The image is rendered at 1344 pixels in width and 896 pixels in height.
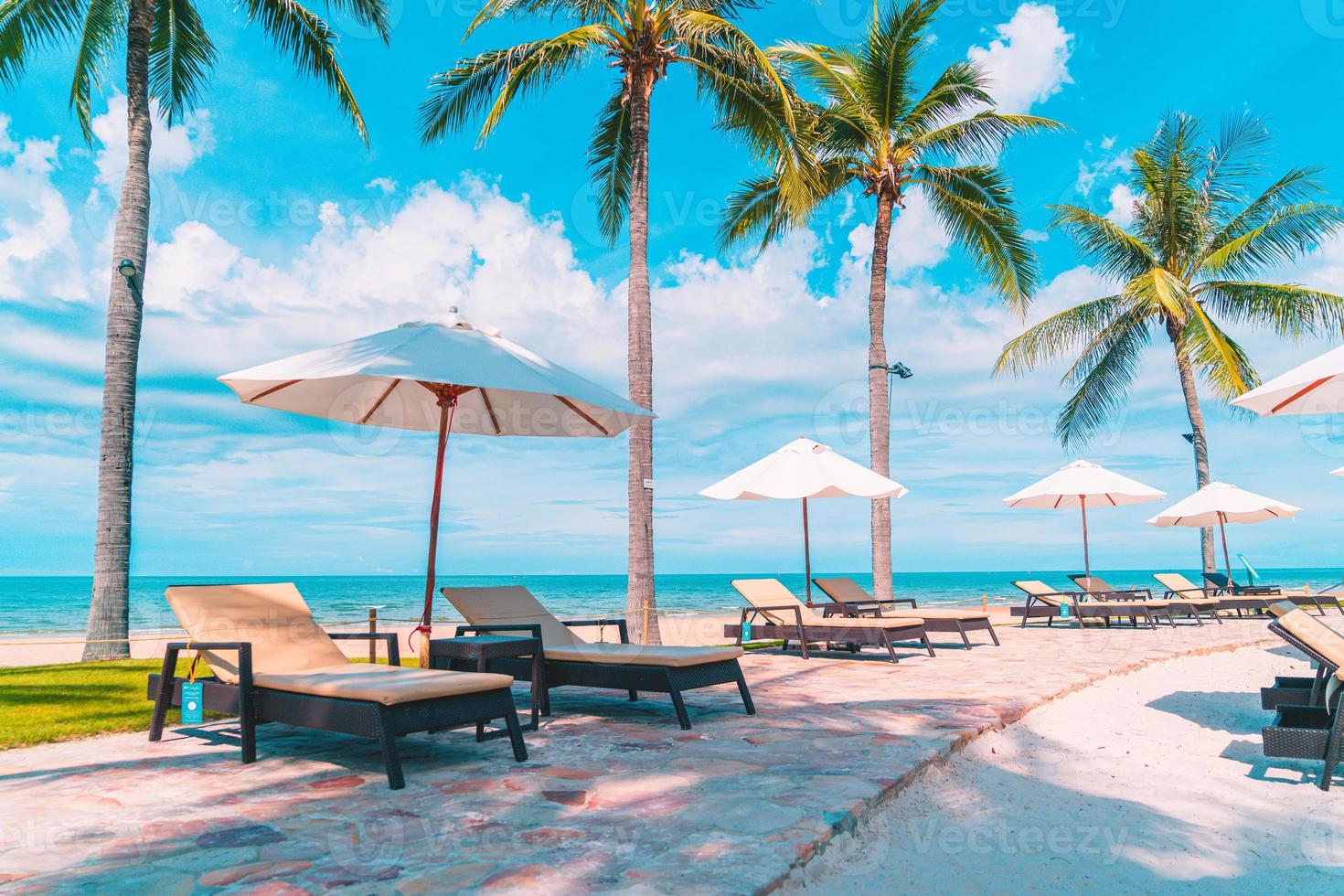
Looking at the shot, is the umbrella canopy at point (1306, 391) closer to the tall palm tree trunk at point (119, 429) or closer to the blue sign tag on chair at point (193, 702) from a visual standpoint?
the blue sign tag on chair at point (193, 702)

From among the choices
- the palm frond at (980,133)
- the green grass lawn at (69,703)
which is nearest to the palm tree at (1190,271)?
the palm frond at (980,133)

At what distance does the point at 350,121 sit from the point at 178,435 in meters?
21.5

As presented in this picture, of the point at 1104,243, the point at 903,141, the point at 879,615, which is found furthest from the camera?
the point at 1104,243

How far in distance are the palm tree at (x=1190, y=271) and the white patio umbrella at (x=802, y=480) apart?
31.0 feet

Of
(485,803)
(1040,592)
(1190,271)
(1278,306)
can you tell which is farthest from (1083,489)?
(485,803)

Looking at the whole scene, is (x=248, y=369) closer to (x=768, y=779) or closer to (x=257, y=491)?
(x=768, y=779)

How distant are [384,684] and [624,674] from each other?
155 centimetres

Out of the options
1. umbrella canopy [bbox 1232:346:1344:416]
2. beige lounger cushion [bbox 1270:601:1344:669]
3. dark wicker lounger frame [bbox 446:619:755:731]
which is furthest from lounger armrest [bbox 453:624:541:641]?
umbrella canopy [bbox 1232:346:1344:416]

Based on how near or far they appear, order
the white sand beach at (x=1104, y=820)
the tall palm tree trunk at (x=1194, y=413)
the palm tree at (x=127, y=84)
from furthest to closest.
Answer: the tall palm tree trunk at (x=1194, y=413)
the palm tree at (x=127, y=84)
the white sand beach at (x=1104, y=820)

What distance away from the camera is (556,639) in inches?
220

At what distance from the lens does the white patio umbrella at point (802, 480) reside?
920 centimetres

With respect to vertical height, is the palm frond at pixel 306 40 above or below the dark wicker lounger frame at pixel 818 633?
above

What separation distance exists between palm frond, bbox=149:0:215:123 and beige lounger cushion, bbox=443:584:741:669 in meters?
10.4

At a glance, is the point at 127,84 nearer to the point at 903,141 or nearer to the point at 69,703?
the point at 69,703
